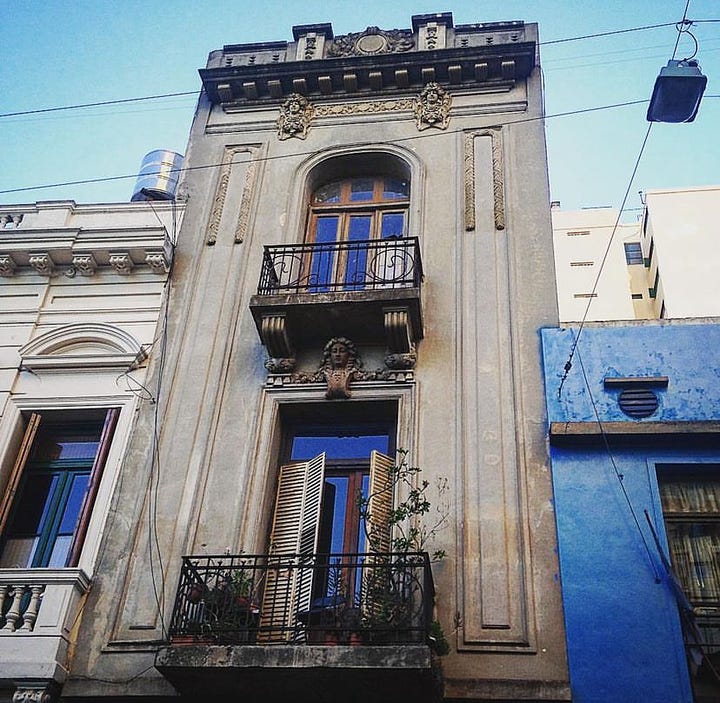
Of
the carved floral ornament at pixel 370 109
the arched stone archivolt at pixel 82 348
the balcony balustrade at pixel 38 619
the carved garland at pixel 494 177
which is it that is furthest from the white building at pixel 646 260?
the balcony balustrade at pixel 38 619

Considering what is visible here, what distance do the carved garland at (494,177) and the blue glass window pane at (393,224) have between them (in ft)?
3.85

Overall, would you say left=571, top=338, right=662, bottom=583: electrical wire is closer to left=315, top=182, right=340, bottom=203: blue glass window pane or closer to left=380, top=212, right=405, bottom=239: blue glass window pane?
left=380, top=212, right=405, bottom=239: blue glass window pane

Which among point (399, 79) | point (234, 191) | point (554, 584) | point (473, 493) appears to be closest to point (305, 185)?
point (234, 191)

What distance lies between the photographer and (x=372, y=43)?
52.8 ft

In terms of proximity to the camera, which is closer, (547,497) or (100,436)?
(547,497)

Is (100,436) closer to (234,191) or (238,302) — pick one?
(238,302)

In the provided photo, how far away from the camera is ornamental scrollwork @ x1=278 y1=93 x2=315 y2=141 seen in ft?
50.4

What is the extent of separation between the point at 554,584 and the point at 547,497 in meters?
1.08

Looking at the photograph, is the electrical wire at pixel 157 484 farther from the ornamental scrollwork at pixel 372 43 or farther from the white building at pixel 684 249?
the white building at pixel 684 249

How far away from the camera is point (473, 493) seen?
10633 mm

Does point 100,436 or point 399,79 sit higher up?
point 399,79

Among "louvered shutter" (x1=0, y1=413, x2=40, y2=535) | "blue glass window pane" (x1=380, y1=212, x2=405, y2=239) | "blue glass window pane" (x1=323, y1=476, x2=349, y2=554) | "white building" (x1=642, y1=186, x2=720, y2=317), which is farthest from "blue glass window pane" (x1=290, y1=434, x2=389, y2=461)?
"white building" (x1=642, y1=186, x2=720, y2=317)

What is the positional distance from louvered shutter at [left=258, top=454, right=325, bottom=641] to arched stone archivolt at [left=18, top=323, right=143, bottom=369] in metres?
3.01

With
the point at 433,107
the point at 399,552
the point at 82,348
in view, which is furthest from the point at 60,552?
the point at 433,107
